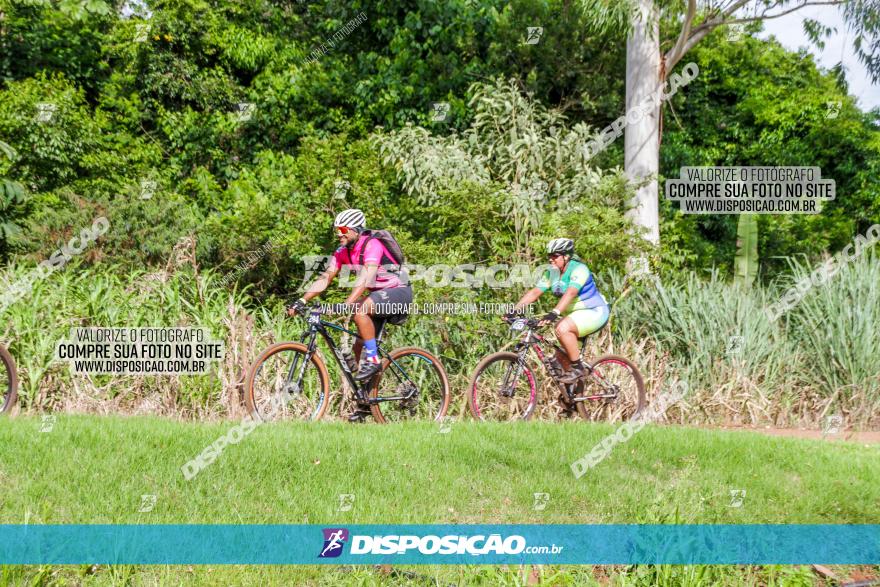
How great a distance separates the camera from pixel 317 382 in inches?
352

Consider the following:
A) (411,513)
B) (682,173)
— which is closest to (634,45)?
(682,173)

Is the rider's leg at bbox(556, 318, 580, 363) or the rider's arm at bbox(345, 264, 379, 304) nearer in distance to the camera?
the rider's arm at bbox(345, 264, 379, 304)

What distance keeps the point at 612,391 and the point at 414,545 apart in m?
4.27

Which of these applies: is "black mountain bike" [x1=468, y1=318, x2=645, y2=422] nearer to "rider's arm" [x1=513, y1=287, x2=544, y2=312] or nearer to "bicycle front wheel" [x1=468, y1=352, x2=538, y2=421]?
"bicycle front wheel" [x1=468, y1=352, x2=538, y2=421]

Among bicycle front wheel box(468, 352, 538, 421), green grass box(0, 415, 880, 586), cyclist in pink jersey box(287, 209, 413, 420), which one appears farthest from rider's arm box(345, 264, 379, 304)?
bicycle front wheel box(468, 352, 538, 421)

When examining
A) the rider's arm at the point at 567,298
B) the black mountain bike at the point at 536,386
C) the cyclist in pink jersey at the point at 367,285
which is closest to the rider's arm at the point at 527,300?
the black mountain bike at the point at 536,386

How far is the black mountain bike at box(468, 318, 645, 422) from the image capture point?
8.70 meters

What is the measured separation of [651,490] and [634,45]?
8.75 meters

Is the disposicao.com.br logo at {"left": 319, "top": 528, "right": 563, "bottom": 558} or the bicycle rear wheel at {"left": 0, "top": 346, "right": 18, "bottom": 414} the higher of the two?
the bicycle rear wheel at {"left": 0, "top": 346, "right": 18, "bottom": 414}

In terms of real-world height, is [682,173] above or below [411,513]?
above

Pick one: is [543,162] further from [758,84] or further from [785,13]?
[758,84]

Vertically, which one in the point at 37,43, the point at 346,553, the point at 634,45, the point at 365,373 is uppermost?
the point at 37,43

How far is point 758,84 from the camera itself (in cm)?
1703

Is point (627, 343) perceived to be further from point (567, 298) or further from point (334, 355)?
point (334, 355)
